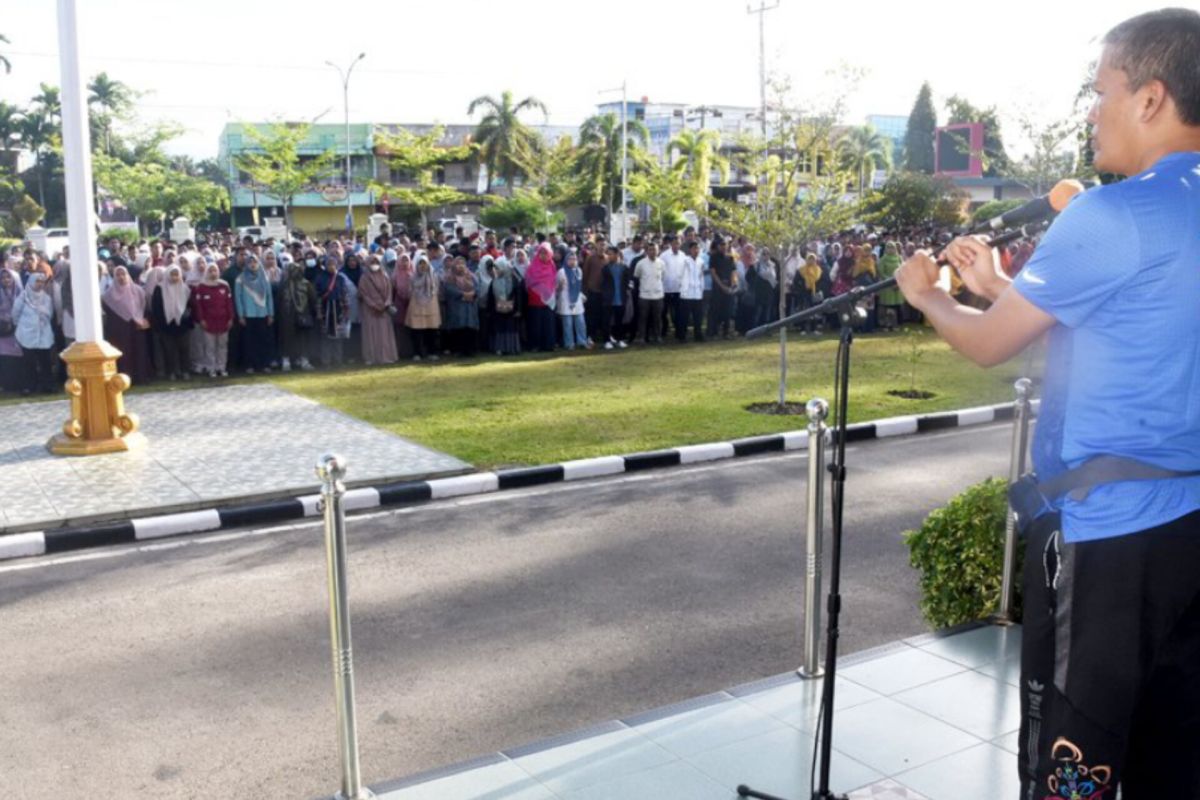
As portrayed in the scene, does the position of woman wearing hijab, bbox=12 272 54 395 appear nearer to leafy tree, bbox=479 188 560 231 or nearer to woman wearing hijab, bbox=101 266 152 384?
woman wearing hijab, bbox=101 266 152 384

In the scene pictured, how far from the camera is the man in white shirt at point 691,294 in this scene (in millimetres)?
20234

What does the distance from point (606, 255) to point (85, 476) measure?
11428mm

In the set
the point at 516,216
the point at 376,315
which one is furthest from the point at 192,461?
the point at 516,216

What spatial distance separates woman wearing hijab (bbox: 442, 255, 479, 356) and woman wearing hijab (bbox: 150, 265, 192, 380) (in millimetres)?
3859

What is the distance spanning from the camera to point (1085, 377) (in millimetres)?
2379

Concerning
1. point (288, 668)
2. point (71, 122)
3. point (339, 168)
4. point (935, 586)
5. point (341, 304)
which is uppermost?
point (339, 168)

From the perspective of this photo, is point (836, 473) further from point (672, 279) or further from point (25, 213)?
point (25, 213)

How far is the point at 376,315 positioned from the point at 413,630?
11.6 metres

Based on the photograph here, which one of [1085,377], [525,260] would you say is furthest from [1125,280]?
[525,260]

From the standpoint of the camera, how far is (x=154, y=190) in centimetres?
5369

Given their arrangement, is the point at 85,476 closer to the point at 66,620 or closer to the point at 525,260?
the point at 66,620

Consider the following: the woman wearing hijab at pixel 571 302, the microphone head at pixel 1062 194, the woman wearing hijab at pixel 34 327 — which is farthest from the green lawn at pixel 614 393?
the microphone head at pixel 1062 194

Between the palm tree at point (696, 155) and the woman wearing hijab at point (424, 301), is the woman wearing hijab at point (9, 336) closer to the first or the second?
the woman wearing hijab at point (424, 301)

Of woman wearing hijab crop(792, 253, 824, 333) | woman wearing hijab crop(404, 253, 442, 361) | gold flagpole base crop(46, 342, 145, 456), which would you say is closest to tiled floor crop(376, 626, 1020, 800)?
gold flagpole base crop(46, 342, 145, 456)
